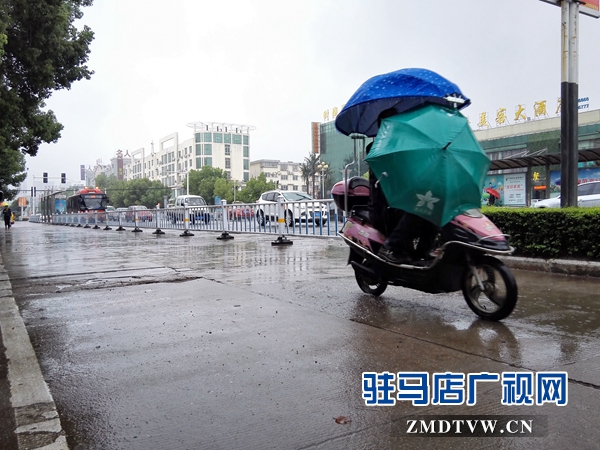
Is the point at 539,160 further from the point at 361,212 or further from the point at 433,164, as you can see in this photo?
the point at 433,164

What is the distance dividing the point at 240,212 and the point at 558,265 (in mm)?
10308

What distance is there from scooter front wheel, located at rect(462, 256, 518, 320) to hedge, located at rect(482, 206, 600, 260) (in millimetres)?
3096

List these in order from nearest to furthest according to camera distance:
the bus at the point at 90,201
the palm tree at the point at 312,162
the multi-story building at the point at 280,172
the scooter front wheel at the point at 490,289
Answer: the scooter front wheel at the point at 490,289
the bus at the point at 90,201
the palm tree at the point at 312,162
the multi-story building at the point at 280,172

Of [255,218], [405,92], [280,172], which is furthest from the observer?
[280,172]

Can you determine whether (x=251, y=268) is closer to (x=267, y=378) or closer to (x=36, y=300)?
(x=36, y=300)

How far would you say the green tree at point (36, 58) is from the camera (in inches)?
485

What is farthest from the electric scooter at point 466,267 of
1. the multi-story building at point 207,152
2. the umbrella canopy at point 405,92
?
the multi-story building at point 207,152

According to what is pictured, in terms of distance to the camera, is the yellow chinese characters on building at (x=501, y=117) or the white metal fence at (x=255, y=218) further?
the yellow chinese characters on building at (x=501, y=117)

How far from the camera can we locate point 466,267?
4484mm

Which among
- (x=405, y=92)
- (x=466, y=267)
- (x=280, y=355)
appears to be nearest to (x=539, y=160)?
(x=405, y=92)

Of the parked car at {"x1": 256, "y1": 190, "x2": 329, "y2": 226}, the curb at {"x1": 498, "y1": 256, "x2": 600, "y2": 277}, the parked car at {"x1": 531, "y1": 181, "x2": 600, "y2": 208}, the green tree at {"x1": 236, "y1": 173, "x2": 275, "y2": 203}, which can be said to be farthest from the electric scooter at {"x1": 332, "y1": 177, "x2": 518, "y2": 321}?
the green tree at {"x1": 236, "y1": 173, "x2": 275, "y2": 203}

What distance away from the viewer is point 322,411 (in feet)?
8.73

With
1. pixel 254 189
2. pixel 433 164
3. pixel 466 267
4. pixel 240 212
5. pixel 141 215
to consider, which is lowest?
pixel 466 267

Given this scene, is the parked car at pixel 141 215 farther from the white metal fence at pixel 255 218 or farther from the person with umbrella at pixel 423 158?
the person with umbrella at pixel 423 158
